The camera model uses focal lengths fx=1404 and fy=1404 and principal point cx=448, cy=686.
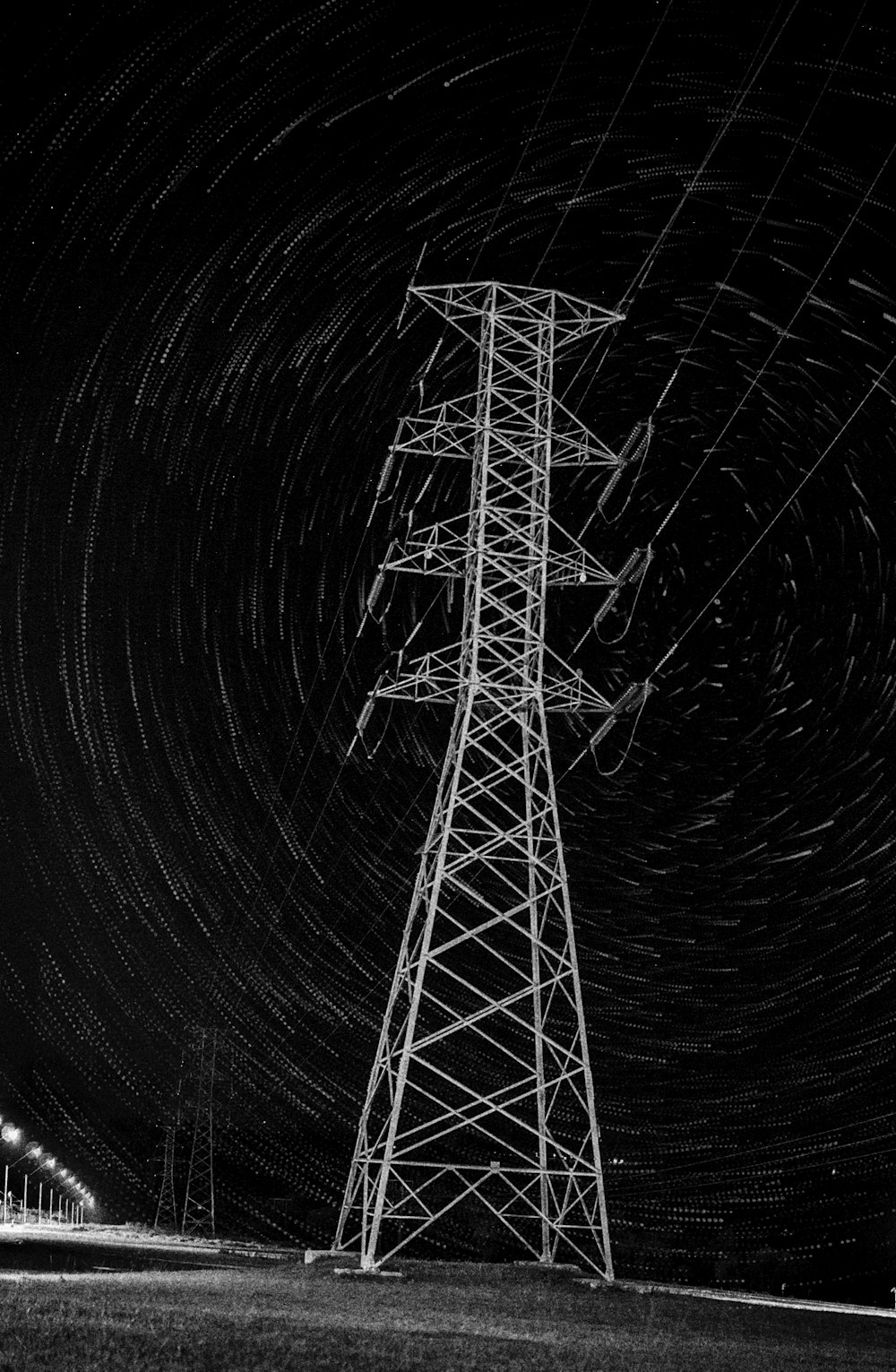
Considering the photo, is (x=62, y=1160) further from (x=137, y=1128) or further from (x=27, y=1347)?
(x=27, y=1347)

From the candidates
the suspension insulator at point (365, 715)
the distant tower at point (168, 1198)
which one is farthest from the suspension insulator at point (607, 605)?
the distant tower at point (168, 1198)

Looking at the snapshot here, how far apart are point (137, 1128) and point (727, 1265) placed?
335ft

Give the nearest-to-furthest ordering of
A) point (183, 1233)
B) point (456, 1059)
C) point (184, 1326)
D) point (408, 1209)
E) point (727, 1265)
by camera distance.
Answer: point (184, 1326) → point (727, 1265) → point (408, 1209) → point (456, 1059) → point (183, 1233)

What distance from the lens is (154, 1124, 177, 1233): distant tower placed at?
65.4m

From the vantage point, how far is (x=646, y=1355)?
8664mm

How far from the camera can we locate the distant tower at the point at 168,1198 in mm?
65438

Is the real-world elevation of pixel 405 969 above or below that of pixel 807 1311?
above

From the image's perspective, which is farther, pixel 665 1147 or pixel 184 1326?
pixel 665 1147

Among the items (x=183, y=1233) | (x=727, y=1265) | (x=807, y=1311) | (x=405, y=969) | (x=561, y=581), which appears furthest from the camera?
(x=183, y=1233)

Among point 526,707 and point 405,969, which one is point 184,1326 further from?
point 526,707

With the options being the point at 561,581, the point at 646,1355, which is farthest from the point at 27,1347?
the point at 561,581

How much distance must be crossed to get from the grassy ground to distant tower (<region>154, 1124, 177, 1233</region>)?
176ft

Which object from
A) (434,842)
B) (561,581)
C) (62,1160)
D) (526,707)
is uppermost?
(561,581)

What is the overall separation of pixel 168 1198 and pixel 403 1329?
6763 cm
